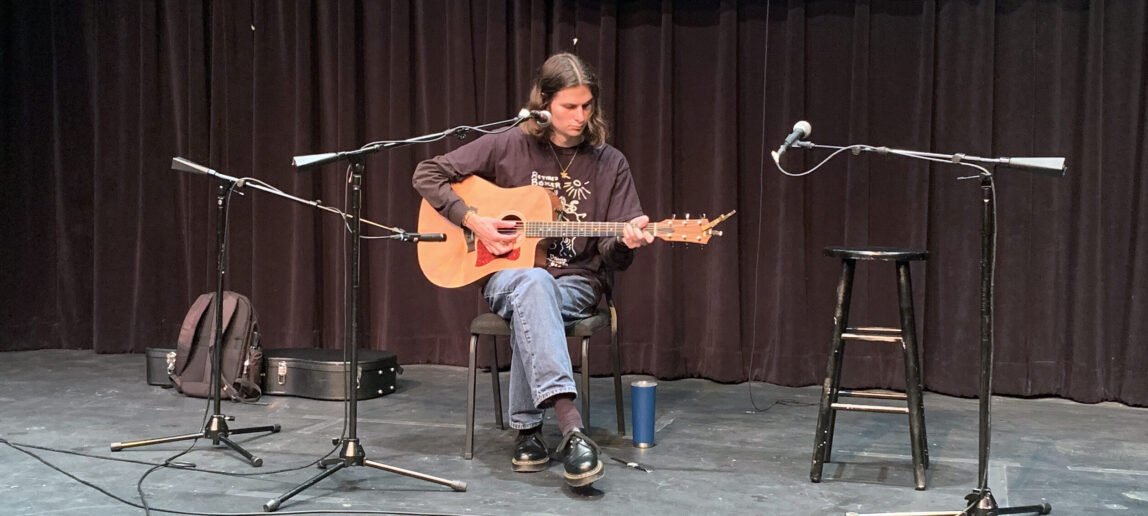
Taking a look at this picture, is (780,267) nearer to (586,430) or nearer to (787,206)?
(787,206)

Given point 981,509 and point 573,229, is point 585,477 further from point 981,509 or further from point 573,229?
point 981,509

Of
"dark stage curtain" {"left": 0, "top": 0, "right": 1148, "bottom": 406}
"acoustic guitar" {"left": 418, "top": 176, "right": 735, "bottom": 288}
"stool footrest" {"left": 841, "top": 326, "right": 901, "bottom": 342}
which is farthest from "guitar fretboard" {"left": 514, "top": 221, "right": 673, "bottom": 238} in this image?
"dark stage curtain" {"left": 0, "top": 0, "right": 1148, "bottom": 406}

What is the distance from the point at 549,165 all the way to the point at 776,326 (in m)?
1.61

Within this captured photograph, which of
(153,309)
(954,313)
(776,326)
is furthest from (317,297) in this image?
(954,313)

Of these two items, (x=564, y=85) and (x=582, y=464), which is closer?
(x=582, y=464)

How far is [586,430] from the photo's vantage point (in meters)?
3.32

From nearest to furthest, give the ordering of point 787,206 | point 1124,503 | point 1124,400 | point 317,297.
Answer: point 1124,503, point 1124,400, point 787,206, point 317,297

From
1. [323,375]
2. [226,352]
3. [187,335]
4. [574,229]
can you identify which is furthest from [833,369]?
[187,335]

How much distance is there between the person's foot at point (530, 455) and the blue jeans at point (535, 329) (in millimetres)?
56

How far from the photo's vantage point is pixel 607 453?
3299 millimetres

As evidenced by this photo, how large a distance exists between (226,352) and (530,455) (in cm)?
183

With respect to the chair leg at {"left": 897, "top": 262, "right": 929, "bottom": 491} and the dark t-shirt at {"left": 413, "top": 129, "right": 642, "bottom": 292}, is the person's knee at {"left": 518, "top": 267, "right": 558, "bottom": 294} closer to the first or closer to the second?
the dark t-shirt at {"left": 413, "top": 129, "right": 642, "bottom": 292}

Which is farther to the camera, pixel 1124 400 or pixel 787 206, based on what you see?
pixel 787 206

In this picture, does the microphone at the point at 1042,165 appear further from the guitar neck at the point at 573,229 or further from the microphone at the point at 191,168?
the microphone at the point at 191,168
